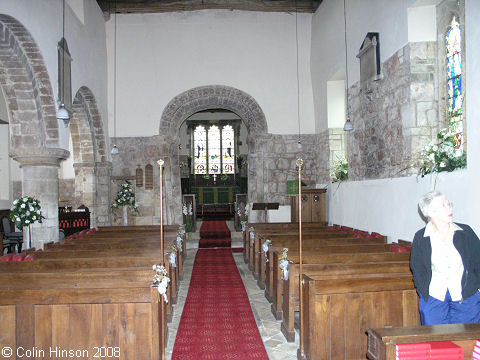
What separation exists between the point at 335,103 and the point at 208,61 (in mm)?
4142

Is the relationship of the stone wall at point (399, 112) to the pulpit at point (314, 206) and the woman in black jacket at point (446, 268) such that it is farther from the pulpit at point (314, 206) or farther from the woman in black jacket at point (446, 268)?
the woman in black jacket at point (446, 268)

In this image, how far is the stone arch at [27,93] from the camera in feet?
24.9

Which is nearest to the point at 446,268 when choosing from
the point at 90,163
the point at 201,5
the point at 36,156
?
the point at 36,156

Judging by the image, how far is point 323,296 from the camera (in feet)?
11.6

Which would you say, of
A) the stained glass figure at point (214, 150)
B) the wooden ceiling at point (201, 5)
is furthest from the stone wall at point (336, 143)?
the stained glass figure at point (214, 150)

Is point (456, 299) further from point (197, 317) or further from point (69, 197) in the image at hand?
point (69, 197)

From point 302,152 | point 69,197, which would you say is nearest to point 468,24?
point 302,152

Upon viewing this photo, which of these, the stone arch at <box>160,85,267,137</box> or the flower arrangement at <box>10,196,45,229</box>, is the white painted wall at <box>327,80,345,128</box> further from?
the flower arrangement at <box>10,196,45,229</box>

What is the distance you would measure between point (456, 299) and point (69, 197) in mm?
15612

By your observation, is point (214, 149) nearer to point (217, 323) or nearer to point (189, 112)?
point (189, 112)

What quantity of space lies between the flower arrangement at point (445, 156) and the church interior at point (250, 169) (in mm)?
27

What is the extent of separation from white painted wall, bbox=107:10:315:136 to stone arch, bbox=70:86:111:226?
2.77 feet

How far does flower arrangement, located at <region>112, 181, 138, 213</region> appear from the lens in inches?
488

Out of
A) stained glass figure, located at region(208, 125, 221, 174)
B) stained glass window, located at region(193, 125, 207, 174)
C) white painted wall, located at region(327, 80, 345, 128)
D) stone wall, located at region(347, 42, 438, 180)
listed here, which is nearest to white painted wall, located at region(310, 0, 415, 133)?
white painted wall, located at region(327, 80, 345, 128)
